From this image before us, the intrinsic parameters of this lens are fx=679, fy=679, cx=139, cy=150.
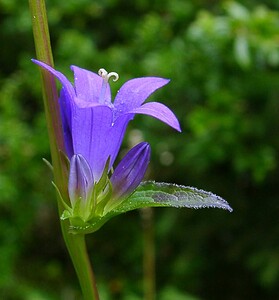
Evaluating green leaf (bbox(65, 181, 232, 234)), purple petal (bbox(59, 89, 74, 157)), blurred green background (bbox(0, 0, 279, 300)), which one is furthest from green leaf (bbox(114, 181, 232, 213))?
blurred green background (bbox(0, 0, 279, 300))

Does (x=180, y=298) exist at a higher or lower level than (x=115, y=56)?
lower

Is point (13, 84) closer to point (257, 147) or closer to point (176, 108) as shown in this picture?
point (176, 108)

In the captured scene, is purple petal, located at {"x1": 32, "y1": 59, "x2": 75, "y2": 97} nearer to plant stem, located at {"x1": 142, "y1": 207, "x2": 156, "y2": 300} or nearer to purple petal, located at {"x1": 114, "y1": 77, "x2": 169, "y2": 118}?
purple petal, located at {"x1": 114, "y1": 77, "x2": 169, "y2": 118}

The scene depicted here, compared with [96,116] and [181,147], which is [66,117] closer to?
[96,116]

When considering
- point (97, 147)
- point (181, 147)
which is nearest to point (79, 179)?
point (97, 147)

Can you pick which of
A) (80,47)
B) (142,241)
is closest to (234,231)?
(142,241)

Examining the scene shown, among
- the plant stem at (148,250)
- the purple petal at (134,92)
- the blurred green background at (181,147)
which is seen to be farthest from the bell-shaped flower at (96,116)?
the plant stem at (148,250)

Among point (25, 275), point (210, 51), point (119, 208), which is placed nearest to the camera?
point (119, 208)
